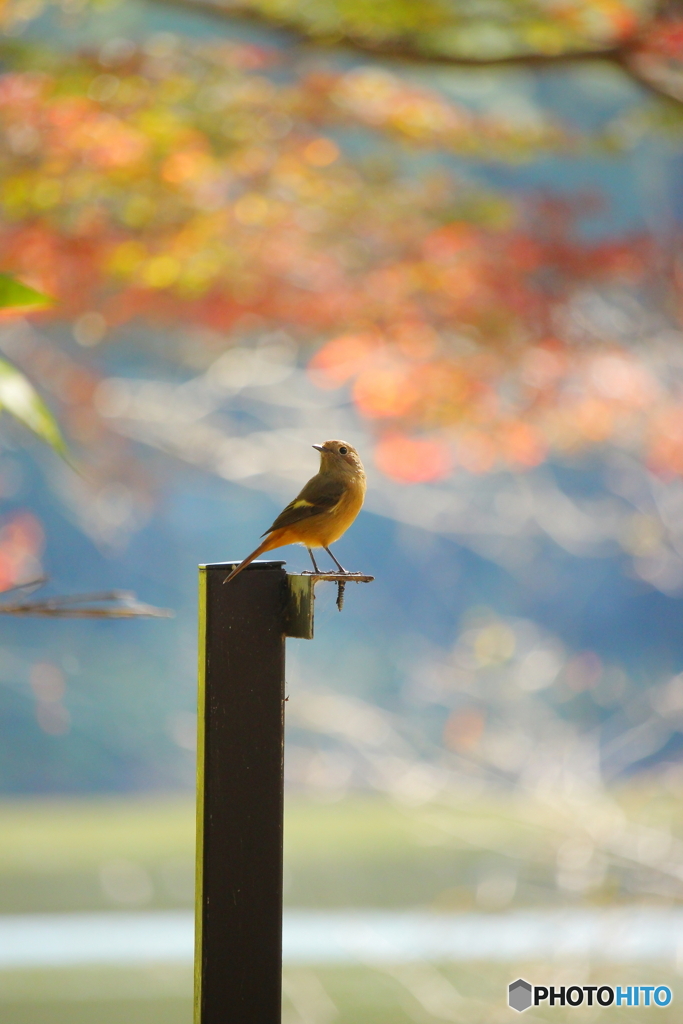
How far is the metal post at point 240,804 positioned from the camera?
107cm

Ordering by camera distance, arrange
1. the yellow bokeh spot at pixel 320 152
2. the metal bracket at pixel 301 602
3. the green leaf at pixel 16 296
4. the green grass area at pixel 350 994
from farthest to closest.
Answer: the yellow bokeh spot at pixel 320 152, the green grass area at pixel 350 994, the metal bracket at pixel 301 602, the green leaf at pixel 16 296

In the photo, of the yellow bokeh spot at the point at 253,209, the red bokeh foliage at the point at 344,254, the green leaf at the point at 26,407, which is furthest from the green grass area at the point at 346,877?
the green leaf at the point at 26,407

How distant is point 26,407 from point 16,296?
6 cm

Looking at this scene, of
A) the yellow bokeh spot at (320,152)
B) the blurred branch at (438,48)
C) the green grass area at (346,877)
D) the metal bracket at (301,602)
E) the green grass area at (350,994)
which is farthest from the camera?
the yellow bokeh spot at (320,152)

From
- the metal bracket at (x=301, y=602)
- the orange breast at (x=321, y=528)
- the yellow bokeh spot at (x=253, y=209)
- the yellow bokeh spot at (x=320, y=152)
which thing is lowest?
the metal bracket at (x=301, y=602)

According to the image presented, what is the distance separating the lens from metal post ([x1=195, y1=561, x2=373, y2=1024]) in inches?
42.3

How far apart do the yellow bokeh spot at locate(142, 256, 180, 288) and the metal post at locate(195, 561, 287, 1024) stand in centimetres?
301

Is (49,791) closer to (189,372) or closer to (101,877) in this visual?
(101,877)

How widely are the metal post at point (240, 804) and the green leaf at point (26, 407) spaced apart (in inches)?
20.6

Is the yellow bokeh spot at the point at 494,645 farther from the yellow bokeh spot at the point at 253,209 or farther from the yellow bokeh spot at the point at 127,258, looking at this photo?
the yellow bokeh spot at the point at 127,258

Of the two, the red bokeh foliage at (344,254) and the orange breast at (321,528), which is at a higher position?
the red bokeh foliage at (344,254)

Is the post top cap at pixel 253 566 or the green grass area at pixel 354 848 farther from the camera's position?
the green grass area at pixel 354 848

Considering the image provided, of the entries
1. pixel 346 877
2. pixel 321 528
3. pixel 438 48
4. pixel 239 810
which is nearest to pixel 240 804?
pixel 239 810

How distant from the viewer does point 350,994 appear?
3469 mm
